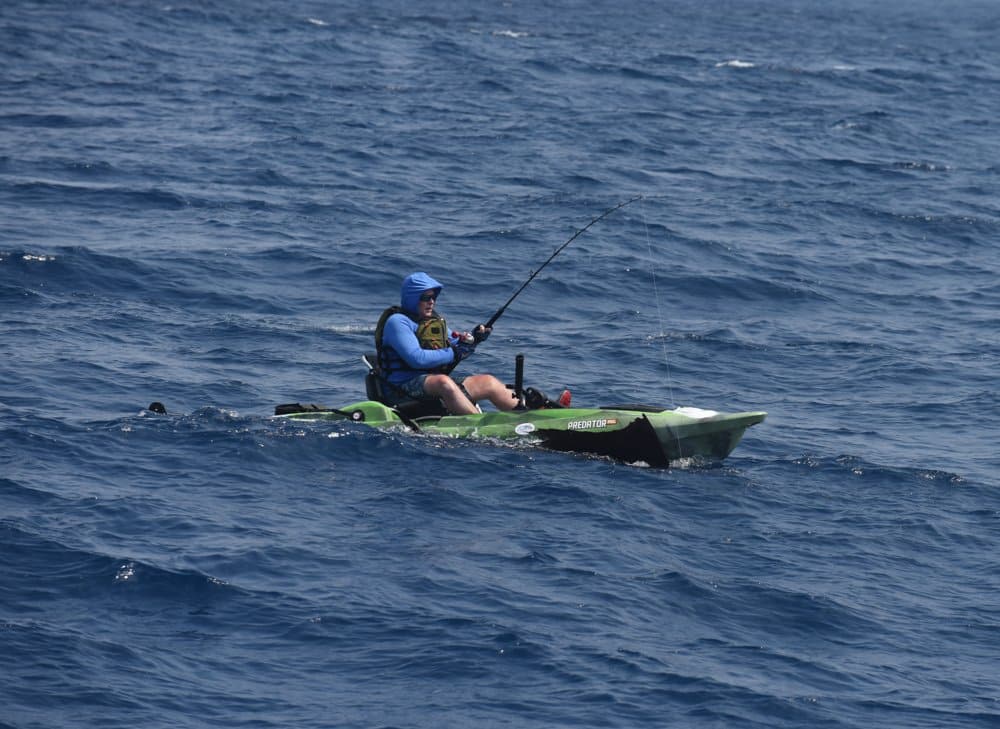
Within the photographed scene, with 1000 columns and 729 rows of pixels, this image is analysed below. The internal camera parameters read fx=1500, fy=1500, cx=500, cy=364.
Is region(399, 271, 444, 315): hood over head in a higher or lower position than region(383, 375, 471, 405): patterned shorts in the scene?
higher

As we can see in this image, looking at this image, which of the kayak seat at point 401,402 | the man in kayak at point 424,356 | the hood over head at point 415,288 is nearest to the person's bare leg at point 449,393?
the man in kayak at point 424,356

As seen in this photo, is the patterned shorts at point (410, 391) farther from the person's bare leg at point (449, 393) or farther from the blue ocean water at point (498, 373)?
the blue ocean water at point (498, 373)

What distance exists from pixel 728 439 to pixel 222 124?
18.5m

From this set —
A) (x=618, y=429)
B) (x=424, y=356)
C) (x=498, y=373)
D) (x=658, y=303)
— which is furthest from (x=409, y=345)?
(x=658, y=303)

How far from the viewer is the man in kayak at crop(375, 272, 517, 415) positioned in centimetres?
1360

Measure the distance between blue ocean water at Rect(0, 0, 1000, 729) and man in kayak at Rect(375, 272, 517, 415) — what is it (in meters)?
0.63

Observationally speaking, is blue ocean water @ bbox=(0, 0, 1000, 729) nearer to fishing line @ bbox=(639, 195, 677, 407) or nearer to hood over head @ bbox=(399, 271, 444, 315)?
fishing line @ bbox=(639, 195, 677, 407)

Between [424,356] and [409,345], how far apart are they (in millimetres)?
175

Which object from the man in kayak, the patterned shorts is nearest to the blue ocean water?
the man in kayak

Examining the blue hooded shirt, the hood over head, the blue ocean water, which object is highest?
the hood over head

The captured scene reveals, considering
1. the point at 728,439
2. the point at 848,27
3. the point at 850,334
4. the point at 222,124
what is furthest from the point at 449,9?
the point at 728,439

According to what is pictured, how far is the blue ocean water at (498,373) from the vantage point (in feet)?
30.2

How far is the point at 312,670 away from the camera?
9016mm

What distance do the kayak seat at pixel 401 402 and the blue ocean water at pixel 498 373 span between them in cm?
67
